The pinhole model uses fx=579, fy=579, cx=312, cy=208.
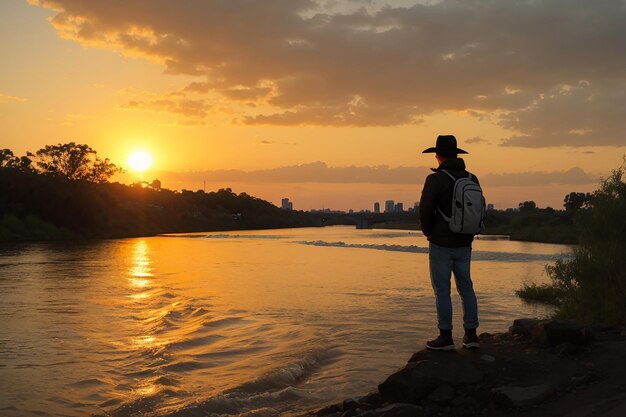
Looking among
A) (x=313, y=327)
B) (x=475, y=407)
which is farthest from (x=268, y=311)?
(x=475, y=407)

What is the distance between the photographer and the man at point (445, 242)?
686 cm

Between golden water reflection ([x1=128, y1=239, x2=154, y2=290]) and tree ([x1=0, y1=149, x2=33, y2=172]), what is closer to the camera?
golden water reflection ([x1=128, y1=239, x2=154, y2=290])

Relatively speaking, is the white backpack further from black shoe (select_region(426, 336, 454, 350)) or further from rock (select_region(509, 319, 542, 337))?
rock (select_region(509, 319, 542, 337))

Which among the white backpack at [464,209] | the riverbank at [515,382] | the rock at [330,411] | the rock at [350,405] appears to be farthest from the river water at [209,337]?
the white backpack at [464,209]

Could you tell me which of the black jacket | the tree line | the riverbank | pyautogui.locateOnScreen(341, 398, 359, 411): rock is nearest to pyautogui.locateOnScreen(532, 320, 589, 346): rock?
the riverbank

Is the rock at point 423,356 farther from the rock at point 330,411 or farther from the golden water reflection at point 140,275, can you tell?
the golden water reflection at point 140,275

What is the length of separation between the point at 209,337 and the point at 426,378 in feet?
26.9

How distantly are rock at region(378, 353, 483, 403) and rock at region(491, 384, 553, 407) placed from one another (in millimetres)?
370

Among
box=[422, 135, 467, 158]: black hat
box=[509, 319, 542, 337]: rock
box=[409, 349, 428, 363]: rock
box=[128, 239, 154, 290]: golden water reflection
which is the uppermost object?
box=[422, 135, 467, 158]: black hat

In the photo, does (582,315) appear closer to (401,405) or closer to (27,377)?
(401,405)

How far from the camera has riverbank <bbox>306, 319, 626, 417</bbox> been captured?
588cm

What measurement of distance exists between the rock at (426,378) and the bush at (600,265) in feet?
19.4

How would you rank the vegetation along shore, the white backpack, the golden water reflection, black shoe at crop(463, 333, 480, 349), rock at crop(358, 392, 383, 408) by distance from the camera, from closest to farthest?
rock at crop(358, 392, 383, 408), the white backpack, black shoe at crop(463, 333, 480, 349), the golden water reflection, the vegetation along shore

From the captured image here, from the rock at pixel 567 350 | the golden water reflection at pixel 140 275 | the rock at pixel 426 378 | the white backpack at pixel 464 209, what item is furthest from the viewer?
the golden water reflection at pixel 140 275
